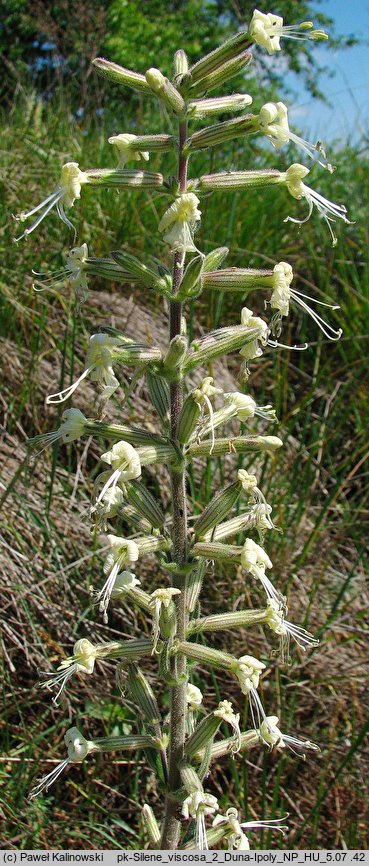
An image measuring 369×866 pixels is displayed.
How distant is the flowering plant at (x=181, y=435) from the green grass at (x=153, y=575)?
0.28m

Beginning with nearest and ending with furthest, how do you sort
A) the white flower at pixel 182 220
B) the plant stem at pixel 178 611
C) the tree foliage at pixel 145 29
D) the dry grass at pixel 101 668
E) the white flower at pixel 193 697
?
the white flower at pixel 182 220, the plant stem at pixel 178 611, the white flower at pixel 193 697, the dry grass at pixel 101 668, the tree foliage at pixel 145 29

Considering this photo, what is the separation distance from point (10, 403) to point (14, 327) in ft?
1.41

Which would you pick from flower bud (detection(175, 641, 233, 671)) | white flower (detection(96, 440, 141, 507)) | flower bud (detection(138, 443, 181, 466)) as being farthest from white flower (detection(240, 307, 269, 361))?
flower bud (detection(175, 641, 233, 671))

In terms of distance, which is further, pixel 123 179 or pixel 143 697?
pixel 143 697

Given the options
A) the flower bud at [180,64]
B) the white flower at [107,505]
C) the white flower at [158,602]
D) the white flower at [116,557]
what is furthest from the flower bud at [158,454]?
the flower bud at [180,64]

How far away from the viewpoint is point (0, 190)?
462cm

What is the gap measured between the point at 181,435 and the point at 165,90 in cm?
86

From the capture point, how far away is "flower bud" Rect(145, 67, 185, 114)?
5.81 ft

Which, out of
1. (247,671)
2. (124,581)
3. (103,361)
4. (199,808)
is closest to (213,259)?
(103,361)

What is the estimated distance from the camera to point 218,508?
201cm

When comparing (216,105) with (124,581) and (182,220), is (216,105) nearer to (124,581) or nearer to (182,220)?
(182,220)

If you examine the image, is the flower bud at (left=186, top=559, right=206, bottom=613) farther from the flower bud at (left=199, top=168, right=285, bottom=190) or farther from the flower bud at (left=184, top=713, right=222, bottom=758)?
the flower bud at (left=199, top=168, right=285, bottom=190)

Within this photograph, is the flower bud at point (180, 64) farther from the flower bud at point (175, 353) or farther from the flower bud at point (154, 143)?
the flower bud at point (175, 353)

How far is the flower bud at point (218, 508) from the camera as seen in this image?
6.59 feet
